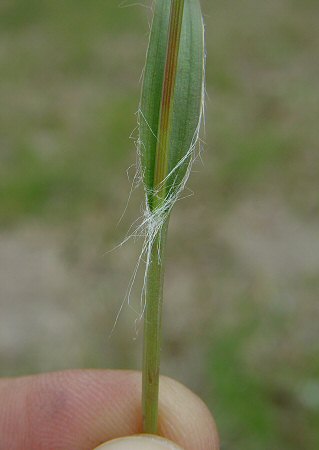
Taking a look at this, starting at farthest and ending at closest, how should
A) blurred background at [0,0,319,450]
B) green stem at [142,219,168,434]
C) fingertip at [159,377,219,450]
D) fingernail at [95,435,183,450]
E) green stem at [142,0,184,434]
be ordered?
blurred background at [0,0,319,450] → fingertip at [159,377,219,450] → fingernail at [95,435,183,450] → green stem at [142,219,168,434] → green stem at [142,0,184,434]

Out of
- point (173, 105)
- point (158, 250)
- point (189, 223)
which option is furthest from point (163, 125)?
point (189, 223)

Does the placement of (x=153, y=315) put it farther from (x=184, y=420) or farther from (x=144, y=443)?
(x=184, y=420)

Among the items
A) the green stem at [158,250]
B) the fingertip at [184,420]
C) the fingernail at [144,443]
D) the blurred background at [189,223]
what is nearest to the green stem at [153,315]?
the green stem at [158,250]

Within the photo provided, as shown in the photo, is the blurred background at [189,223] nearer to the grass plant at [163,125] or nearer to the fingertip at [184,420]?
the fingertip at [184,420]

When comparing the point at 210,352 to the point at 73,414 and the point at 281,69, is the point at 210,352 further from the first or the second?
the point at 281,69

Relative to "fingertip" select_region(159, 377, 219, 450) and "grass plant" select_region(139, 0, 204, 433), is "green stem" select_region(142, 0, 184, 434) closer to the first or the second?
"grass plant" select_region(139, 0, 204, 433)

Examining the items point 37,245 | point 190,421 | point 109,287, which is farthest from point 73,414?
point 37,245

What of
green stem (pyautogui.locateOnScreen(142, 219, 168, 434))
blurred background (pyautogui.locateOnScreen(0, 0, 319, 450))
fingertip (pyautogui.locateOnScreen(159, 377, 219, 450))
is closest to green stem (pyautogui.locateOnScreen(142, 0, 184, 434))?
green stem (pyautogui.locateOnScreen(142, 219, 168, 434))
